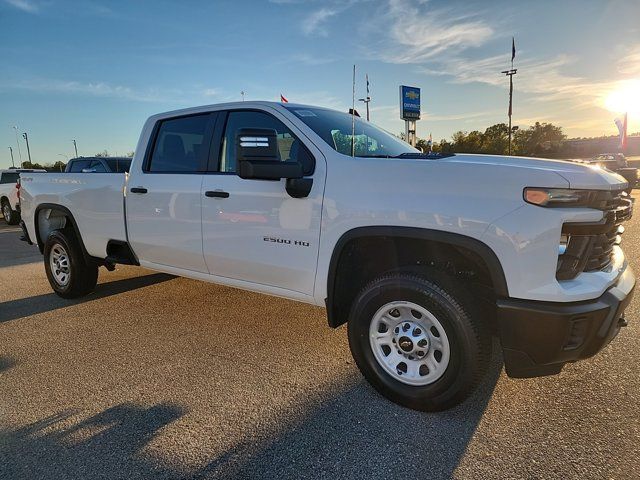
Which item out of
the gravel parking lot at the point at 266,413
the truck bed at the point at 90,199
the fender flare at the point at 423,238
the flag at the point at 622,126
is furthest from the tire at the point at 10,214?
the flag at the point at 622,126

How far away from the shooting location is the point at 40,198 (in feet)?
18.2

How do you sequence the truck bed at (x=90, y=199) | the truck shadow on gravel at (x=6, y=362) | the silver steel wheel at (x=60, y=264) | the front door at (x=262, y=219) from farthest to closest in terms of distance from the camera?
the silver steel wheel at (x=60, y=264)
the truck bed at (x=90, y=199)
the truck shadow on gravel at (x=6, y=362)
the front door at (x=262, y=219)

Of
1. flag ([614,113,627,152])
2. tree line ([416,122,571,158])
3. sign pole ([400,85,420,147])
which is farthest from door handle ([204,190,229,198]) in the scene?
tree line ([416,122,571,158])

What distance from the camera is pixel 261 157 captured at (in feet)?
9.95

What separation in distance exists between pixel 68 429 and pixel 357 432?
1.71 meters

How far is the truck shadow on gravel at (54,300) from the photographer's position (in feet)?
16.3

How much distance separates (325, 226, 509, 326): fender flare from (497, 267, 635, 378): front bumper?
0.49 feet

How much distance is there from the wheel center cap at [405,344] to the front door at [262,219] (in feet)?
2.48

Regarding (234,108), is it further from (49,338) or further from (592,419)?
(592,419)

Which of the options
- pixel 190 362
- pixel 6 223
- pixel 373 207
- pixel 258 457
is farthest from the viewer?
pixel 6 223

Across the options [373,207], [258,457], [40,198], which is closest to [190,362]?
[258,457]

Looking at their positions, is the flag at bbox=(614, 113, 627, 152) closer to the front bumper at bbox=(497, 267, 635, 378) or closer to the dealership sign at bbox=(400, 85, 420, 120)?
the dealership sign at bbox=(400, 85, 420, 120)

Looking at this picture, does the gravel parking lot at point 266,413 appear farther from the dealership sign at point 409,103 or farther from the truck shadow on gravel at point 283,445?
the dealership sign at point 409,103

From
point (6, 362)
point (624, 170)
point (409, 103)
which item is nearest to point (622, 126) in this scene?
point (409, 103)
